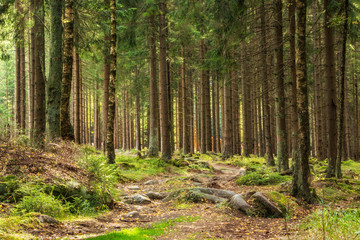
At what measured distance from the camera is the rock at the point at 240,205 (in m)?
7.51

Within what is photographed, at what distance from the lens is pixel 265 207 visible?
7.43 meters

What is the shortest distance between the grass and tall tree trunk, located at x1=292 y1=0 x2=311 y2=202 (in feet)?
10.8

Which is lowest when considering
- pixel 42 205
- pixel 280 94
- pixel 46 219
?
pixel 46 219

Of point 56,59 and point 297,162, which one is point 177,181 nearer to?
point 297,162

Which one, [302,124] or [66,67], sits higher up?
[66,67]

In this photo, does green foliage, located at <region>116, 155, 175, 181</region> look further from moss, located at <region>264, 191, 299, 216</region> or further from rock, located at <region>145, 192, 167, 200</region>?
moss, located at <region>264, 191, 299, 216</region>

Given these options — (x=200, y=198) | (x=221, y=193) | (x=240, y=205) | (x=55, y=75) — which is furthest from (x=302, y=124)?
(x=55, y=75)

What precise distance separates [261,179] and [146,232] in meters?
7.34

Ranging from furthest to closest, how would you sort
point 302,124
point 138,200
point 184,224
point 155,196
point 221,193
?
point 155,196 → point 221,193 → point 138,200 → point 302,124 → point 184,224

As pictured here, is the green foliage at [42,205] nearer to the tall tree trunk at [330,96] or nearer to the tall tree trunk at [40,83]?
the tall tree trunk at [40,83]

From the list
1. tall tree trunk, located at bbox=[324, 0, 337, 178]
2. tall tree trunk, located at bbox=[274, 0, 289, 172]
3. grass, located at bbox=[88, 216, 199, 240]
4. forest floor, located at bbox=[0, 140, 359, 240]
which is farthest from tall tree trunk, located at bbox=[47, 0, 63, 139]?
tall tree trunk, located at bbox=[324, 0, 337, 178]

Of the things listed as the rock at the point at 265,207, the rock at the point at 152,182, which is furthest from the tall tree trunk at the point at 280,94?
the rock at the point at 152,182

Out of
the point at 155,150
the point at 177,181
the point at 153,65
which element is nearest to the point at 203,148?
the point at 155,150

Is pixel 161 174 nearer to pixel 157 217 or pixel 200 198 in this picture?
pixel 200 198
